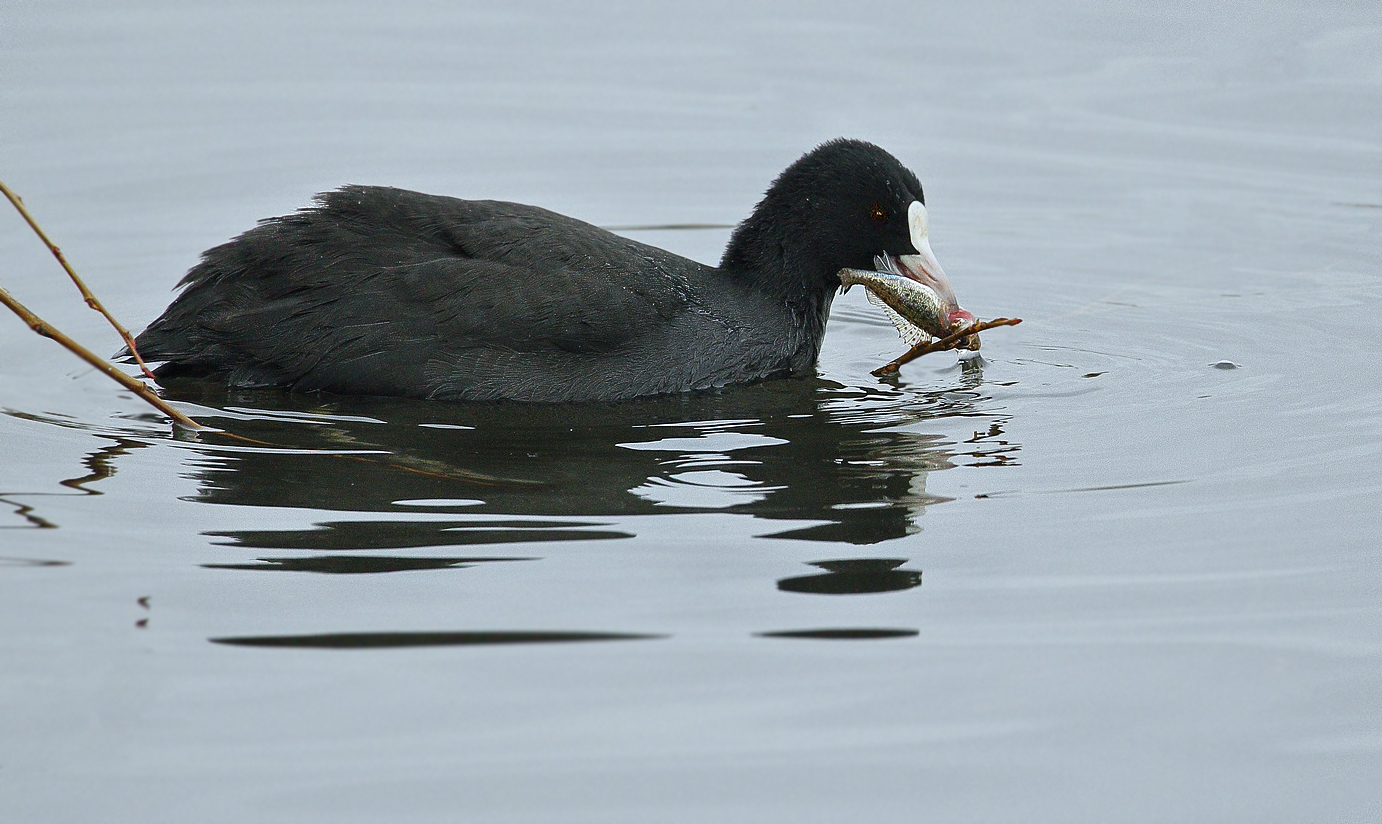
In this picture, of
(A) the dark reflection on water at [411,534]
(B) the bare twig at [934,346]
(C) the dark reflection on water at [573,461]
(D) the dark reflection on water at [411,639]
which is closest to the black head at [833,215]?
(B) the bare twig at [934,346]

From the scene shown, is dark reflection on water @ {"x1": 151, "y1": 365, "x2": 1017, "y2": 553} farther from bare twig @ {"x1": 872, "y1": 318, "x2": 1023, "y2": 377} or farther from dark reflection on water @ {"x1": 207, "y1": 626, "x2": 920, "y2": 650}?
dark reflection on water @ {"x1": 207, "y1": 626, "x2": 920, "y2": 650}

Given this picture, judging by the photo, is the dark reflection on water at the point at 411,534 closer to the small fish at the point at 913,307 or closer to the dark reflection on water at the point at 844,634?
the dark reflection on water at the point at 844,634

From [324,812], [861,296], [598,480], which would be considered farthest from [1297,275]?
[324,812]

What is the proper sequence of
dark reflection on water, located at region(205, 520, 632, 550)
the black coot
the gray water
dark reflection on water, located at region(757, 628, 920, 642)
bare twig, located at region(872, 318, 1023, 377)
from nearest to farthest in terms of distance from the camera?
the gray water, dark reflection on water, located at region(757, 628, 920, 642), dark reflection on water, located at region(205, 520, 632, 550), the black coot, bare twig, located at region(872, 318, 1023, 377)

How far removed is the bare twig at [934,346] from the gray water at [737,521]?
11cm

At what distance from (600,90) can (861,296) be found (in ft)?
10.1

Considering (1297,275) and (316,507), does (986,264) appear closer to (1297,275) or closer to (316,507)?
(1297,275)

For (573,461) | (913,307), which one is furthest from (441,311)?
(913,307)

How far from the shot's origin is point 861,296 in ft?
27.3

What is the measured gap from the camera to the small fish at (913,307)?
6.65 meters

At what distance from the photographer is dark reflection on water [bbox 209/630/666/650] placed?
13.1ft

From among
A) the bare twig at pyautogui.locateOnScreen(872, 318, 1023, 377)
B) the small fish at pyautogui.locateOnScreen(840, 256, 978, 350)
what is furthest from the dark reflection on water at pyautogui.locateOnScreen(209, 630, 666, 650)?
the small fish at pyautogui.locateOnScreen(840, 256, 978, 350)

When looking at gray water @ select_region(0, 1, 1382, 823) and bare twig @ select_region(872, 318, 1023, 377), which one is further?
bare twig @ select_region(872, 318, 1023, 377)

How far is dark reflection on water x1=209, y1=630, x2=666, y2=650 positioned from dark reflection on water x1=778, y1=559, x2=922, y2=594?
1.67 ft
